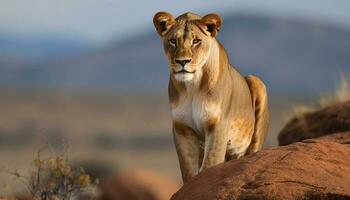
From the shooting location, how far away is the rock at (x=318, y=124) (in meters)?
12.4

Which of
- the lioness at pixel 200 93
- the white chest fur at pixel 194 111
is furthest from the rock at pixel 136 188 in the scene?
the white chest fur at pixel 194 111

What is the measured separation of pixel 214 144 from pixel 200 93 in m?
0.51

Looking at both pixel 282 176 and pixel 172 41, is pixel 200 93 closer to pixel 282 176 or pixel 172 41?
pixel 172 41

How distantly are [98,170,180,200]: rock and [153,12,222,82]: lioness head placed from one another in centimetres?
1296

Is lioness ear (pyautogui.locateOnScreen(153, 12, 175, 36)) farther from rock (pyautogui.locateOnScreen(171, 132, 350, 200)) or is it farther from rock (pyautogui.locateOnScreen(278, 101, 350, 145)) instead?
rock (pyautogui.locateOnScreen(278, 101, 350, 145))

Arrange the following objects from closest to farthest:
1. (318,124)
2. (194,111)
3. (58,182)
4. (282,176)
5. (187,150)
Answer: (282,176) < (194,111) < (187,150) < (58,182) < (318,124)

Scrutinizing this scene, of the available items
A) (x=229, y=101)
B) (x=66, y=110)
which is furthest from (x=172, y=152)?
(x=229, y=101)

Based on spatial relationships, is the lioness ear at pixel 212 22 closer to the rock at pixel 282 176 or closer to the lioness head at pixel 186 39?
the lioness head at pixel 186 39

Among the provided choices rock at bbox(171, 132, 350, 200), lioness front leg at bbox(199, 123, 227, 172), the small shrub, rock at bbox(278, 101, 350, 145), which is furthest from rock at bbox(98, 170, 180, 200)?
rock at bbox(171, 132, 350, 200)

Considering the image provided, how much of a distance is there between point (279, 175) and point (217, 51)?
2.04 m

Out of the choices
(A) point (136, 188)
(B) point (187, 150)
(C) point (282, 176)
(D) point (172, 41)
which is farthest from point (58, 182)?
(A) point (136, 188)

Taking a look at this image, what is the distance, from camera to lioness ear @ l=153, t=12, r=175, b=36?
9.06 metres

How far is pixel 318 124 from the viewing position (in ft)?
43.9

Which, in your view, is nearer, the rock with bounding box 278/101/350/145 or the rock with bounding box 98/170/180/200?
the rock with bounding box 278/101/350/145
